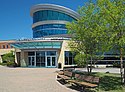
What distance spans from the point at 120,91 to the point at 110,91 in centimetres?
59

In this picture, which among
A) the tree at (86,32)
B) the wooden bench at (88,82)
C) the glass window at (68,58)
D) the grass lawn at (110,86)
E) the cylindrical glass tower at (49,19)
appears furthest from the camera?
the cylindrical glass tower at (49,19)

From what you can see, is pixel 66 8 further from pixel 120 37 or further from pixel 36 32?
pixel 120 37

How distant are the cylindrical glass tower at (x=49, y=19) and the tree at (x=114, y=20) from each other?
185 ft

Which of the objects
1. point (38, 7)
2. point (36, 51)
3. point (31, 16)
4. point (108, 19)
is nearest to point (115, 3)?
point (108, 19)

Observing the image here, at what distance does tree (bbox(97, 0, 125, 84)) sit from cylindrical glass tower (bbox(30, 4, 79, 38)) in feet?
185

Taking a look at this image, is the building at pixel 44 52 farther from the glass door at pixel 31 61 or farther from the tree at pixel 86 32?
the tree at pixel 86 32

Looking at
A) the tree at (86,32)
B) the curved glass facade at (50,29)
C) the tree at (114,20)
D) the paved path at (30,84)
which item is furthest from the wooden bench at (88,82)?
the curved glass facade at (50,29)

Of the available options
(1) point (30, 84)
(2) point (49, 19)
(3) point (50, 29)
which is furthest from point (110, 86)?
(3) point (50, 29)

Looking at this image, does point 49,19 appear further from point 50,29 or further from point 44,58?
point 44,58

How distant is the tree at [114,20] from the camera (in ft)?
45.0

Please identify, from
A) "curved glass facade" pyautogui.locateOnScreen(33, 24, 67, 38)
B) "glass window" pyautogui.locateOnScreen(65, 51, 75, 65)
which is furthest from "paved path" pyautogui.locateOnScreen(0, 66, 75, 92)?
"curved glass facade" pyautogui.locateOnScreen(33, 24, 67, 38)

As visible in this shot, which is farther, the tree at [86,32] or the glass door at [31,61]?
the glass door at [31,61]

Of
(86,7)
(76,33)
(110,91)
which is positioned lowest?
(110,91)

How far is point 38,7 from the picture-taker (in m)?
72.7
